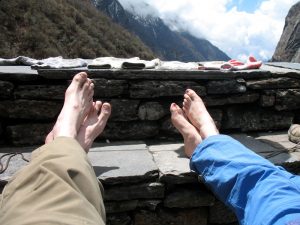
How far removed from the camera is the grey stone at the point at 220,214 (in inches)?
96.8

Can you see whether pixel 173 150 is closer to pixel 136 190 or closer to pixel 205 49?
pixel 136 190

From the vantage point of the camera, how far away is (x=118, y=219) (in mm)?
2309

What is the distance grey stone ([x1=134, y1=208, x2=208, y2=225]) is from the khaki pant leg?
96cm

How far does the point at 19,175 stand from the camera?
135 cm

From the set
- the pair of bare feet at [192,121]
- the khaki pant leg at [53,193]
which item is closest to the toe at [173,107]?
the pair of bare feet at [192,121]

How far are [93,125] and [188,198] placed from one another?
0.75 m

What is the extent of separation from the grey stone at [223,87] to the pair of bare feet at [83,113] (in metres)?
0.90

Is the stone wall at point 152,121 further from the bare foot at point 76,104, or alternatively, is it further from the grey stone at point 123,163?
the bare foot at point 76,104

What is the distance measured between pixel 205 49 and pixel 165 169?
546 ft

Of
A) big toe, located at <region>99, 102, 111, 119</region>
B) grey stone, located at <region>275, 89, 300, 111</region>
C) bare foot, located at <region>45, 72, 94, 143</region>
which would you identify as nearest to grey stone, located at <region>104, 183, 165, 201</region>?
bare foot, located at <region>45, 72, 94, 143</region>

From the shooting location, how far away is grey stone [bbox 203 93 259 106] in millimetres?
3107

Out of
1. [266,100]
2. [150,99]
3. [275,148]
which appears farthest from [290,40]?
[150,99]

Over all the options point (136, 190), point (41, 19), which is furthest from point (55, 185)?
point (41, 19)

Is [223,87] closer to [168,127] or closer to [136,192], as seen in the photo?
[168,127]
